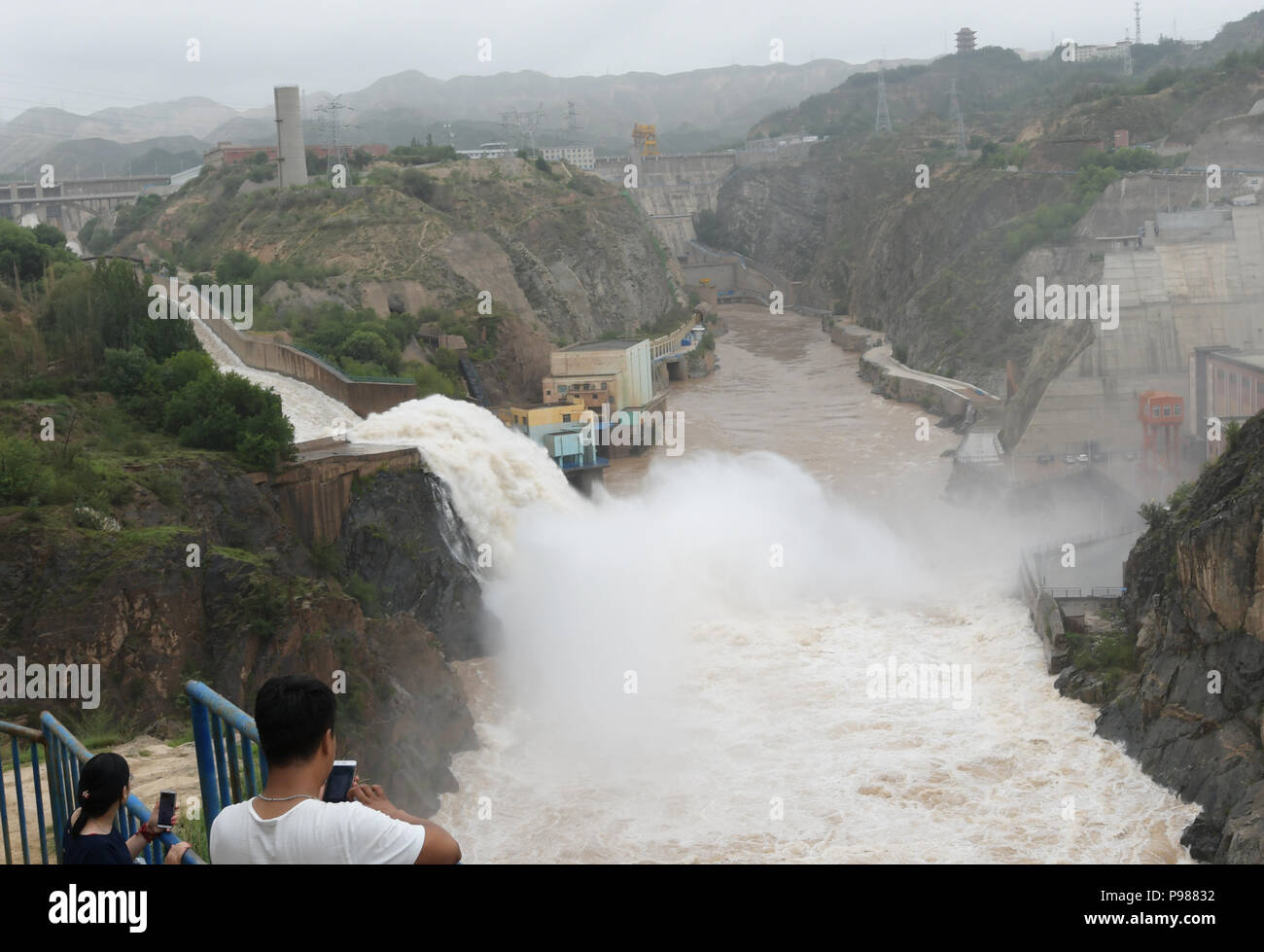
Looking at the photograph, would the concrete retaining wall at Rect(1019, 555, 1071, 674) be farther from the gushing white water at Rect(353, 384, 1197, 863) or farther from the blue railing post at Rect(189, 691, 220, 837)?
the blue railing post at Rect(189, 691, 220, 837)

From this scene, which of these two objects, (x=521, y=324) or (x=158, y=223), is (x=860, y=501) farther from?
(x=158, y=223)

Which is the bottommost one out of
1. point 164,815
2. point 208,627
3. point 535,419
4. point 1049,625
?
point 1049,625

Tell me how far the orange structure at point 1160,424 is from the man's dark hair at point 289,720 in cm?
4408

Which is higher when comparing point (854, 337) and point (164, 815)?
point (164, 815)

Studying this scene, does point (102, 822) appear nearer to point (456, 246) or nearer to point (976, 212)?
point (456, 246)

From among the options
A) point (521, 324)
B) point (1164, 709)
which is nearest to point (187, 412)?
point (1164, 709)

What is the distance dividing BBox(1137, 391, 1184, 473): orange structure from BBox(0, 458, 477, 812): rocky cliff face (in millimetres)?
27995

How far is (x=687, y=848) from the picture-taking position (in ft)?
71.8

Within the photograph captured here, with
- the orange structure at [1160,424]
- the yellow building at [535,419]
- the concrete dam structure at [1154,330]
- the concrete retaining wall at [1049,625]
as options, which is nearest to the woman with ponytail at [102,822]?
the concrete retaining wall at [1049,625]

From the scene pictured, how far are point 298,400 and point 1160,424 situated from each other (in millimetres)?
28447

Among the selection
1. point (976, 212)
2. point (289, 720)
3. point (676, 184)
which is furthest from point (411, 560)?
point (676, 184)

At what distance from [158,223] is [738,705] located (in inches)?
2703

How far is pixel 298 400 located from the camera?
4012 centimetres

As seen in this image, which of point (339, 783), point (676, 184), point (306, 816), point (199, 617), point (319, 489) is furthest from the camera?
point (676, 184)
